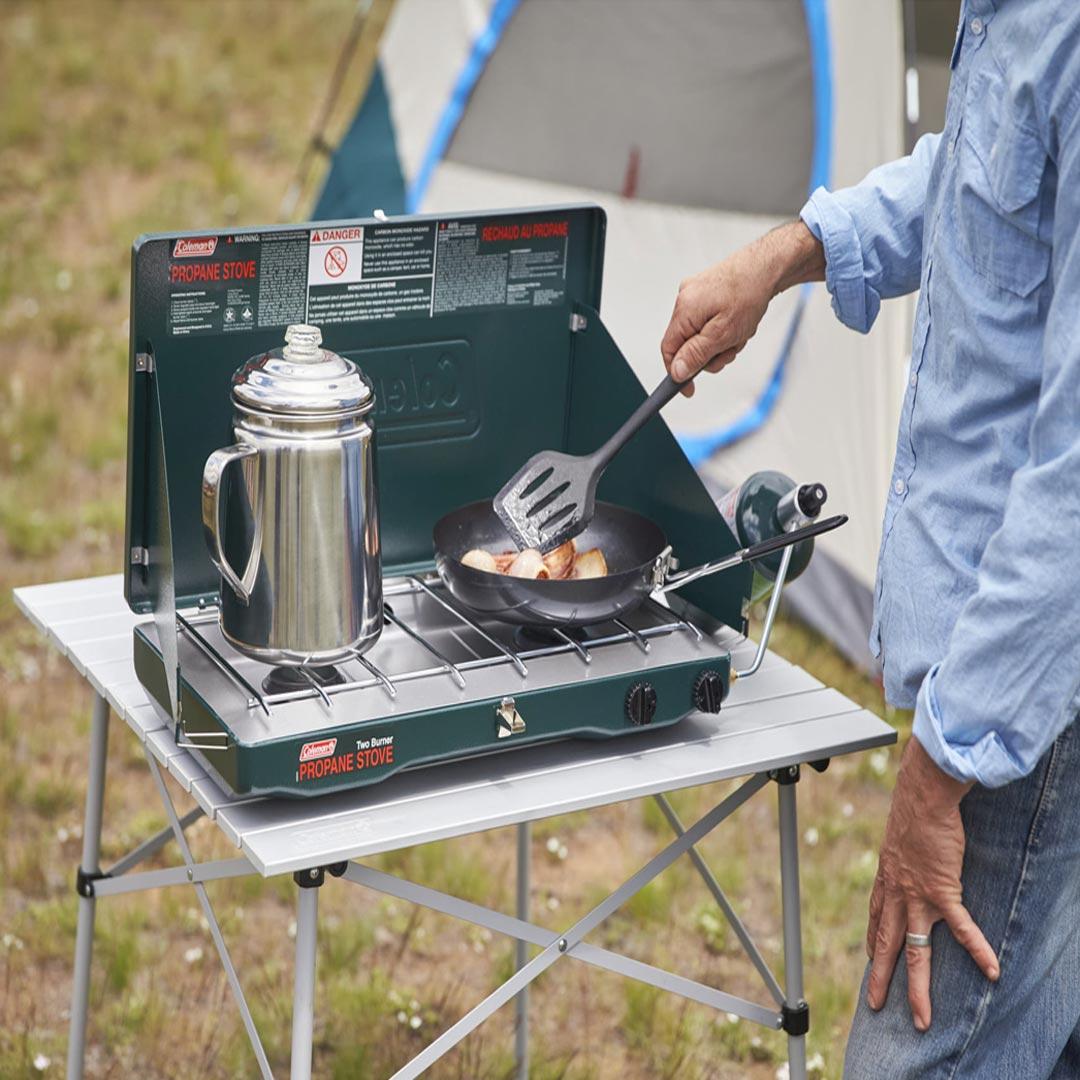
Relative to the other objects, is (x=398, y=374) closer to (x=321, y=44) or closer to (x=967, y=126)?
(x=967, y=126)

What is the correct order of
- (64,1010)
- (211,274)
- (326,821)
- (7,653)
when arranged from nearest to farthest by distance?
(326,821), (211,274), (64,1010), (7,653)

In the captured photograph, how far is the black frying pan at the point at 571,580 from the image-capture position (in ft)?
5.98

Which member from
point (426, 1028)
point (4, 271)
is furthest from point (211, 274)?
point (4, 271)

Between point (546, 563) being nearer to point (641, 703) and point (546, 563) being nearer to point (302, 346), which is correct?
point (641, 703)

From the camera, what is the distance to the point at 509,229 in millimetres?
2064

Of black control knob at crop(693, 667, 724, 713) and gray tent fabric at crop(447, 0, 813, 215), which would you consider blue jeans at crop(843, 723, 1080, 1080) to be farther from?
gray tent fabric at crop(447, 0, 813, 215)

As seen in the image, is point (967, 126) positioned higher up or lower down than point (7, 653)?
higher up

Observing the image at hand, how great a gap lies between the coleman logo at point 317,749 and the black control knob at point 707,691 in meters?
0.44

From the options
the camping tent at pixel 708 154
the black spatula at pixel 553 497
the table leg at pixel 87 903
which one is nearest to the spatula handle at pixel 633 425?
the black spatula at pixel 553 497

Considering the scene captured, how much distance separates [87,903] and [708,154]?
8.83ft

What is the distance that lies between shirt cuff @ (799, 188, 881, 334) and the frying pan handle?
26cm

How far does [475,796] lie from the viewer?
1735 millimetres

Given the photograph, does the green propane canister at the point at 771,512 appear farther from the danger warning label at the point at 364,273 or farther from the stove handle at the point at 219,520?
the stove handle at the point at 219,520

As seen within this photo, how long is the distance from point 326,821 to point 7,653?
100 inches
